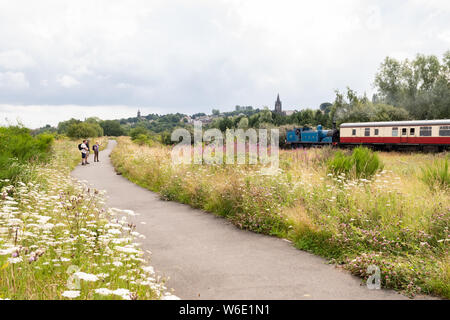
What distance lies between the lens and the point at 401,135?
25.8m

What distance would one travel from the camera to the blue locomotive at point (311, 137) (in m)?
31.9

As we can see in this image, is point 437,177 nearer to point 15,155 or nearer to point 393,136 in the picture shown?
point 15,155

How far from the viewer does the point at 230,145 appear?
1330cm

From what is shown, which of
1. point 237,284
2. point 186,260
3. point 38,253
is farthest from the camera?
point 186,260

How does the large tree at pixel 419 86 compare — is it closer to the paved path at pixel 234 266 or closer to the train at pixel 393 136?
the train at pixel 393 136

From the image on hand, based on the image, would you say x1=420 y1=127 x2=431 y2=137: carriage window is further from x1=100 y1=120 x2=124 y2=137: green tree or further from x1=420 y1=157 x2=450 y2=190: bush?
x1=100 y1=120 x2=124 y2=137: green tree

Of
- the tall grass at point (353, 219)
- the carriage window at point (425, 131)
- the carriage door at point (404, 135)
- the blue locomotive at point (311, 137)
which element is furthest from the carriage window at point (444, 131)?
the tall grass at point (353, 219)

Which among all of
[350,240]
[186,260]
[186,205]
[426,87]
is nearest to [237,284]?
[186,260]

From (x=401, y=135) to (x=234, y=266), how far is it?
2494 centimetres

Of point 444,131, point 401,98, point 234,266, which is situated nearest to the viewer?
point 234,266

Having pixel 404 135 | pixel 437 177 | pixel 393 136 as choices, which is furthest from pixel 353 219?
pixel 393 136

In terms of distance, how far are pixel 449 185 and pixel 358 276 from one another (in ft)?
15.2
